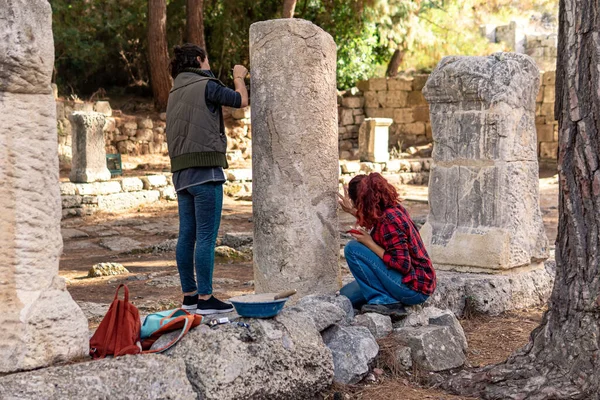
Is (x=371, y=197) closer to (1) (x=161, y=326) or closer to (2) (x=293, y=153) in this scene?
(2) (x=293, y=153)

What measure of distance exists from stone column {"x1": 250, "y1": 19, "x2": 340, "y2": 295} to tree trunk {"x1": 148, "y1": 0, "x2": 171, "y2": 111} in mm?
11993

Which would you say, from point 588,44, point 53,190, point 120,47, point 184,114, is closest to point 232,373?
point 53,190

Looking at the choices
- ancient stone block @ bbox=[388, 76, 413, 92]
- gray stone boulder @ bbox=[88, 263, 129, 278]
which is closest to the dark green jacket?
gray stone boulder @ bbox=[88, 263, 129, 278]

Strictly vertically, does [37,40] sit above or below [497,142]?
above

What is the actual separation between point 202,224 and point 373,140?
44.4 ft

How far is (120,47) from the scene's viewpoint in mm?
19109

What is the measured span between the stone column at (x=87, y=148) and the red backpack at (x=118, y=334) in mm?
9370

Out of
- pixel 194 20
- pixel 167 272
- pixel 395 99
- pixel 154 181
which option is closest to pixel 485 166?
pixel 167 272

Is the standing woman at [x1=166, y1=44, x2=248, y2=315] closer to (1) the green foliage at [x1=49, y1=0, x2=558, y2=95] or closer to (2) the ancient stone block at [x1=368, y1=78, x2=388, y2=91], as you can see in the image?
(1) the green foliage at [x1=49, y1=0, x2=558, y2=95]

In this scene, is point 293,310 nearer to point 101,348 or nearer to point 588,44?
point 101,348

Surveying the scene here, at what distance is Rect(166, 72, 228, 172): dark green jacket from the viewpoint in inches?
184

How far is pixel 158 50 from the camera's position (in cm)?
1739

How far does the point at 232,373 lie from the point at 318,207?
5.42ft

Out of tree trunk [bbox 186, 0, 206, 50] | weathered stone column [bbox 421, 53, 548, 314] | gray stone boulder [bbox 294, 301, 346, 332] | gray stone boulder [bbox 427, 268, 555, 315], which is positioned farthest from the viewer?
tree trunk [bbox 186, 0, 206, 50]
